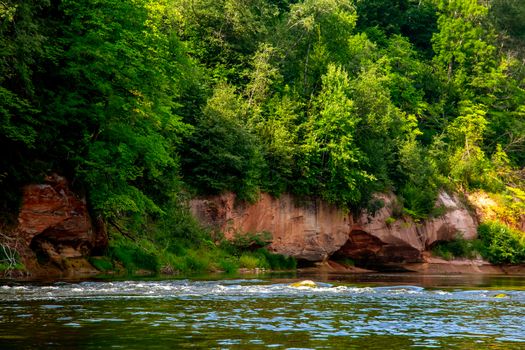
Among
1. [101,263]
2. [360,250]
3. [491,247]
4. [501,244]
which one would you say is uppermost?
[501,244]

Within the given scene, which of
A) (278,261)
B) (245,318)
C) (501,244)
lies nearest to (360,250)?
(278,261)

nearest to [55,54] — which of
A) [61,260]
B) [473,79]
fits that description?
[61,260]

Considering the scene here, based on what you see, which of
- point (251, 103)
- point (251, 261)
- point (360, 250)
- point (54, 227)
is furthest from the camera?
point (360, 250)

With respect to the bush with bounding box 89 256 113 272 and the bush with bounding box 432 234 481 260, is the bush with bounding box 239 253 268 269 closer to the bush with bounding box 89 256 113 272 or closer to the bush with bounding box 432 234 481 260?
the bush with bounding box 89 256 113 272

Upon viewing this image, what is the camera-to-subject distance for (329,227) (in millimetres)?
52000

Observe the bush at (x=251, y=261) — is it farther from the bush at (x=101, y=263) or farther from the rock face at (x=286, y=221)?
the bush at (x=101, y=263)

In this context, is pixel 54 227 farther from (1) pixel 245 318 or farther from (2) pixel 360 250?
(2) pixel 360 250

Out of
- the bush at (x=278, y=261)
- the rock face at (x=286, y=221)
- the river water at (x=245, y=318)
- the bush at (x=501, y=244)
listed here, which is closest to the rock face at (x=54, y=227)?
the river water at (x=245, y=318)

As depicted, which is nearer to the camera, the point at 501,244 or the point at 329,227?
the point at 329,227

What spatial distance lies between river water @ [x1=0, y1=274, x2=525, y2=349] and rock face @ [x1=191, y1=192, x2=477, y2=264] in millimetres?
21469

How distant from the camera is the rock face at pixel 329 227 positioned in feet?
152

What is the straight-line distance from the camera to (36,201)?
29125mm

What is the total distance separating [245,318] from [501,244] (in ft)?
160

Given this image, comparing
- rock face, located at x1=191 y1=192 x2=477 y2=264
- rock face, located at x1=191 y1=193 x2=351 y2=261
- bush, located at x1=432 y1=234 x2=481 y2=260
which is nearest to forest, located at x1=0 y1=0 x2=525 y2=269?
rock face, located at x1=191 y1=193 x2=351 y2=261
